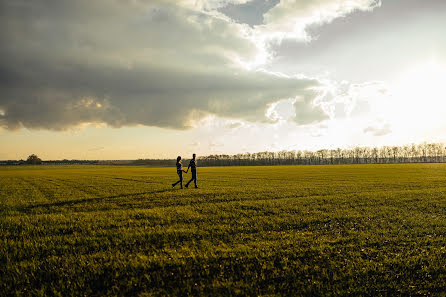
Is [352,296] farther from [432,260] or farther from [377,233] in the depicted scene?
[377,233]

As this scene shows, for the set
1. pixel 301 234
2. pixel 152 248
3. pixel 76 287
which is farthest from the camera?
pixel 301 234

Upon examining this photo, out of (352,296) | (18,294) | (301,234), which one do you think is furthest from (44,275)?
(301,234)

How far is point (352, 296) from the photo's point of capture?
539 centimetres

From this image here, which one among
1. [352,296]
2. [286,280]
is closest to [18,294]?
[286,280]

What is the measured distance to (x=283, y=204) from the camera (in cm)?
1587

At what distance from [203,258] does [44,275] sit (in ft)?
13.9

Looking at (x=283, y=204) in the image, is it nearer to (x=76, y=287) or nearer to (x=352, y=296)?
(x=352, y=296)

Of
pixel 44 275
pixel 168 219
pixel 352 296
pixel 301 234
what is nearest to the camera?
pixel 352 296

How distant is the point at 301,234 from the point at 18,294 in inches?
343

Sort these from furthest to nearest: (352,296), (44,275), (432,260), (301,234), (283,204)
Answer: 1. (283,204)
2. (301,234)
3. (432,260)
4. (44,275)
5. (352,296)

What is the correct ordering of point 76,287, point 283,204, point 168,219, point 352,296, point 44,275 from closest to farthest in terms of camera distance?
1. point 352,296
2. point 76,287
3. point 44,275
4. point 168,219
5. point 283,204

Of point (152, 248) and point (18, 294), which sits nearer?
point (18, 294)

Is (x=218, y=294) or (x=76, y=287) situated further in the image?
(x=76, y=287)

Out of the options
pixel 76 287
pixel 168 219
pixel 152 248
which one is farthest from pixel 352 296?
pixel 168 219
